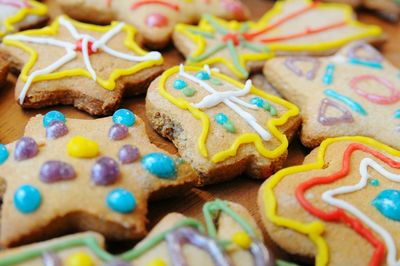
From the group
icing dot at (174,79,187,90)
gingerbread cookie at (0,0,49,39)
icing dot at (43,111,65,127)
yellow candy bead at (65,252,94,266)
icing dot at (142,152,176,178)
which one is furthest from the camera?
gingerbread cookie at (0,0,49,39)

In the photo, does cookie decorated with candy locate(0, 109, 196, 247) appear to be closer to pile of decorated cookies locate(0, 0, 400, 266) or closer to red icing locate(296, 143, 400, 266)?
pile of decorated cookies locate(0, 0, 400, 266)

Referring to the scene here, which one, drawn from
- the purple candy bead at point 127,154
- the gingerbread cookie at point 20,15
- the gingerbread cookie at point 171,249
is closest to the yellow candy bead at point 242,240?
the gingerbread cookie at point 171,249

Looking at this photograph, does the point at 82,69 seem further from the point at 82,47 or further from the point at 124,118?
the point at 124,118

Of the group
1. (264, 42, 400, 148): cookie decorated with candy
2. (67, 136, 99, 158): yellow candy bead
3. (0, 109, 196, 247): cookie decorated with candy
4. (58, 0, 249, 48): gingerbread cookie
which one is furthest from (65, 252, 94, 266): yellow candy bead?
(58, 0, 249, 48): gingerbread cookie

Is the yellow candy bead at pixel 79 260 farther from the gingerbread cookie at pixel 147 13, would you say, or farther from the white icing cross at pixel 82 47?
the gingerbread cookie at pixel 147 13

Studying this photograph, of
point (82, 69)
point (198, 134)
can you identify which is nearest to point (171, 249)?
point (198, 134)
